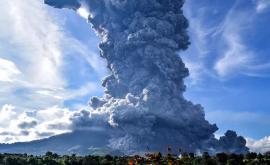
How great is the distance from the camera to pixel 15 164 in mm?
153875

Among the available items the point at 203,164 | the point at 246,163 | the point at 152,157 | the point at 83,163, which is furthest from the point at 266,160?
the point at 152,157

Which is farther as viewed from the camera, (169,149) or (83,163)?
(83,163)

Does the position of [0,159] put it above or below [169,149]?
above

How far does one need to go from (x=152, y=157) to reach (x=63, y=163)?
138 meters

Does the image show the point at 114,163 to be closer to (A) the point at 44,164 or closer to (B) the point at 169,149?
(A) the point at 44,164

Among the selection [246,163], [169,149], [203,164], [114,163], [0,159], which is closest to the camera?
[169,149]

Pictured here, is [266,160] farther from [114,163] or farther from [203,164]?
[114,163]

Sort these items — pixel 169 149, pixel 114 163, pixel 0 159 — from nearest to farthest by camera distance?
pixel 169 149, pixel 114 163, pixel 0 159

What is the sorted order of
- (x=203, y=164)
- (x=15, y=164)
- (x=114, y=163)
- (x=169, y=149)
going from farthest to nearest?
Result: (x=15, y=164) < (x=114, y=163) < (x=203, y=164) < (x=169, y=149)

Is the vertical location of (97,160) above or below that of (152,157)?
above

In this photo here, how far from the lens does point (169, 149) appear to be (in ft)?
64.8

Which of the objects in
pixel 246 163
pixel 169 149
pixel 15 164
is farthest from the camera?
pixel 15 164

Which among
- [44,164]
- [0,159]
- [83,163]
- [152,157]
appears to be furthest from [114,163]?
[152,157]

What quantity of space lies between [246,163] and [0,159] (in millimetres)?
94625
